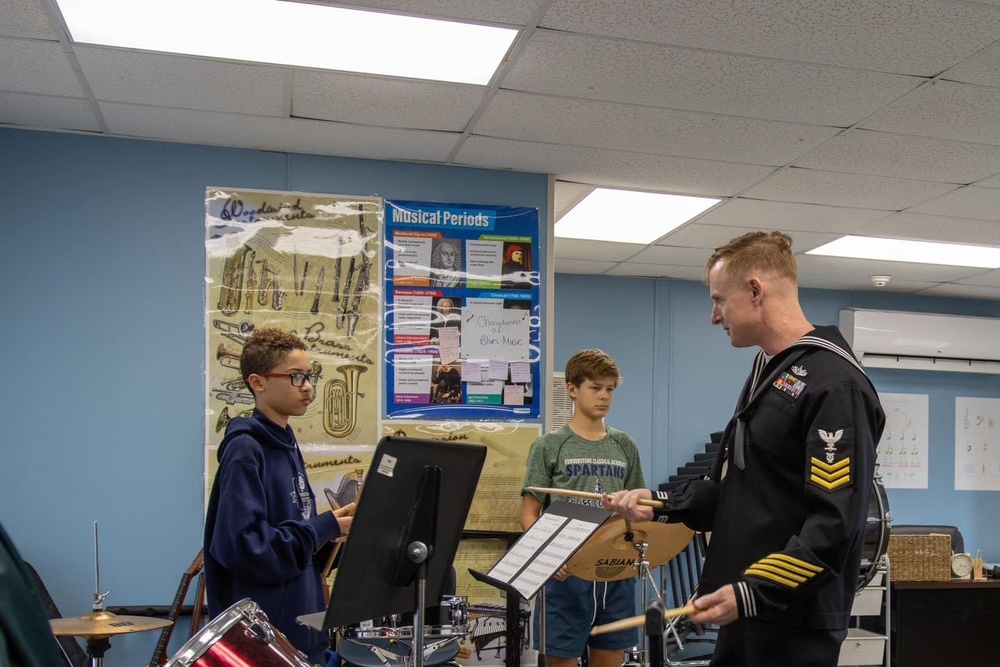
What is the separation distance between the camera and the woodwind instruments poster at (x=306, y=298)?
152 inches

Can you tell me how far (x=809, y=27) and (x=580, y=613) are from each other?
90.4 inches

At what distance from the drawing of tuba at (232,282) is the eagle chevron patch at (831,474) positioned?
2.75 metres

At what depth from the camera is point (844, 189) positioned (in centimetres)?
438

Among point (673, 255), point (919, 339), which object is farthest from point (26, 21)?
point (919, 339)

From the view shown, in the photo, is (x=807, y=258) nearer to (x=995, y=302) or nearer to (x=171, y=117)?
(x=995, y=302)

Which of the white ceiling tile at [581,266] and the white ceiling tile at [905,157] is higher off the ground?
the white ceiling tile at [905,157]

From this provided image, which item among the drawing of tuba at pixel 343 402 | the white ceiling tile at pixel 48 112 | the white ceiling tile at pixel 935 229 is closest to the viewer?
the white ceiling tile at pixel 48 112

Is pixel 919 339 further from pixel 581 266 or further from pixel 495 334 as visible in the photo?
pixel 495 334

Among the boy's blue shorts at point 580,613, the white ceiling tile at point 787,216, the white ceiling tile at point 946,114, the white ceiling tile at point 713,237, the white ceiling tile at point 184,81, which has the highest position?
the white ceiling tile at point 184,81

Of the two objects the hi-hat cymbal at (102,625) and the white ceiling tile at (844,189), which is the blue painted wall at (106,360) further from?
the white ceiling tile at (844,189)

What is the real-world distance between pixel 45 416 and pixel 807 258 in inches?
178

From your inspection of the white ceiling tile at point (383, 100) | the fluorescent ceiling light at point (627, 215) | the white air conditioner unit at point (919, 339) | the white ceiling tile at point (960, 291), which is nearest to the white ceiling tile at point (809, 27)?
the white ceiling tile at point (383, 100)

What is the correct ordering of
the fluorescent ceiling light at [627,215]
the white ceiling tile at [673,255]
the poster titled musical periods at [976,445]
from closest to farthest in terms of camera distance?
the fluorescent ceiling light at [627,215]
the white ceiling tile at [673,255]
the poster titled musical periods at [976,445]

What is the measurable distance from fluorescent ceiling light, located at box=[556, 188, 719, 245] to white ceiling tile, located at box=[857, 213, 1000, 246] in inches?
42.2
